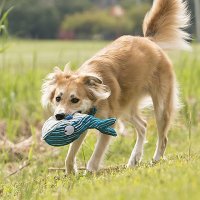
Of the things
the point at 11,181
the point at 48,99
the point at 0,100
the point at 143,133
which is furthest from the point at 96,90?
the point at 0,100

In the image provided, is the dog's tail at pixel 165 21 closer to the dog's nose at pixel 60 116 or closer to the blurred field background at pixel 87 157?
the blurred field background at pixel 87 157

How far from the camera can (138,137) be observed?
784 cm

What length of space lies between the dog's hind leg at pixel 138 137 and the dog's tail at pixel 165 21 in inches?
37.8

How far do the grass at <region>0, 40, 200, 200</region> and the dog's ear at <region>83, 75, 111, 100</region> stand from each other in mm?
692

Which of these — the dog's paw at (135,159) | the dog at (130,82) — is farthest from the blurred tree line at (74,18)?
the dog's paw at (135,159)

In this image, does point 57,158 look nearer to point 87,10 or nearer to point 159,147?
point 159,147

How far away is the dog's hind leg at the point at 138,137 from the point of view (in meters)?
7.40

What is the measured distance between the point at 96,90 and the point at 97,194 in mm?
2331

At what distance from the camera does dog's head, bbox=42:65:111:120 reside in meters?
5.96

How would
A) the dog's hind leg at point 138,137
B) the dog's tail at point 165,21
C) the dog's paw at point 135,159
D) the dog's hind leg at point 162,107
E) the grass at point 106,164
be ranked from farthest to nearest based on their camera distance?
the dog's tail at point 165,21, the dog's hind leg at point 138,137, the dog's hind leg at point 162,107, the dog's paw at point 135,159, the grass at point 106,164

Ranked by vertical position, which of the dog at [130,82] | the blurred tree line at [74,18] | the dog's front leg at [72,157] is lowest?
the blurred tree line at [74,18]

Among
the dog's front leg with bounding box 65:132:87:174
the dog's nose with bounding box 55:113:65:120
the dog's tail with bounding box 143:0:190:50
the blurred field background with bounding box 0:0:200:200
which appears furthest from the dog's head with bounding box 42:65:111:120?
the dog's tail with bounding box 143:0:190:50

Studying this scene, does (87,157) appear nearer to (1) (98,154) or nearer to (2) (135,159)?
(2) (135,159)

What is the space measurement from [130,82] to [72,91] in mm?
1141
